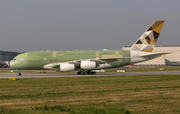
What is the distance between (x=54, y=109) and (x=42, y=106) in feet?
3.04

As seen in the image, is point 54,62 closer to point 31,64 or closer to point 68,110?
point 31,64

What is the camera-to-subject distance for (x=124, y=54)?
3669 centimetres

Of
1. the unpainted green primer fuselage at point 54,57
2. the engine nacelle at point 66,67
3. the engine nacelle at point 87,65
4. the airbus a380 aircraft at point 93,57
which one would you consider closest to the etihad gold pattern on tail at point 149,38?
the airbus a380 aircraft at point 93,57

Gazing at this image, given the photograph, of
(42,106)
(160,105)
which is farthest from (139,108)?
(42,106)

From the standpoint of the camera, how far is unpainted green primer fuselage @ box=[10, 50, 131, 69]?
35594mm

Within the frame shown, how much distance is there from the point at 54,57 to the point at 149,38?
1699cm

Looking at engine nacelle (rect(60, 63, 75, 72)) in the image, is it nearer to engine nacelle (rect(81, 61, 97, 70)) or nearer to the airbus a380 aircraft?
the airbus a380 aircraft

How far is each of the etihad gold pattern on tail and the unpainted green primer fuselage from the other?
2716mm

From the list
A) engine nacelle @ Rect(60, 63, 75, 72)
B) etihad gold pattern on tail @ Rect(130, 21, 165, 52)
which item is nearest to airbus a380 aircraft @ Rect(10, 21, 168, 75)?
etihad gold pattern on tail @ Rect(130, 21, 165, 52)

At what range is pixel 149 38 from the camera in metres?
37.0

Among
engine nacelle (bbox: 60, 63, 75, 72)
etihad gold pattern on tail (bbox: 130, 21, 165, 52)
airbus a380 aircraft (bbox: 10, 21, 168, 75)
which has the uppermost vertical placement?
etihad gold pattern on tail (bbox: 130, 21, 165, 52)

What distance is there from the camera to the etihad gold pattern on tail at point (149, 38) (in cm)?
3672

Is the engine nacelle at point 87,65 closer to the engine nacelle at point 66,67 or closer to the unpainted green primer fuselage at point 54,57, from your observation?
the engine nacelle at point 66,67

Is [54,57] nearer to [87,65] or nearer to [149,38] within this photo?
[87,65]
